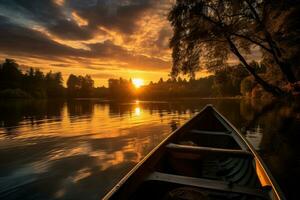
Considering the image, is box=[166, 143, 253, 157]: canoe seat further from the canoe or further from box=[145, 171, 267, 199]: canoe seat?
box=[145, 171, 267, 199]: canoe seat

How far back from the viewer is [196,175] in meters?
4.08

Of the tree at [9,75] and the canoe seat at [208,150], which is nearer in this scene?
the canoe seat at [208,150]

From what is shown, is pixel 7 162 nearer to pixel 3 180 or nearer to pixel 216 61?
pixel 3 180

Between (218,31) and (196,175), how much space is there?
12042 millimetres

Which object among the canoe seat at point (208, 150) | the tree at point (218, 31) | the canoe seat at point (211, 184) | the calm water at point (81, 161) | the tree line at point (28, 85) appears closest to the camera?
the canoe seat at point (211, 184)

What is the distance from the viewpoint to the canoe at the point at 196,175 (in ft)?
8.33

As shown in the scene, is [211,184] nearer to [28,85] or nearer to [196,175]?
[196,175]

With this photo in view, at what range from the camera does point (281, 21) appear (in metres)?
12.0

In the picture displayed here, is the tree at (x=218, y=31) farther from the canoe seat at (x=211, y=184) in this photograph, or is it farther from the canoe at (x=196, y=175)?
the canoe seat at (x=211, y=184)

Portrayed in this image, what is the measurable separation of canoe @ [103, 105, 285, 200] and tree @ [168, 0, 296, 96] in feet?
32.2

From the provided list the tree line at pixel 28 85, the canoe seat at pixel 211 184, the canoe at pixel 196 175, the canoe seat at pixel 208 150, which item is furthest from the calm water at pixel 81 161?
the tree line at pixel 28 85

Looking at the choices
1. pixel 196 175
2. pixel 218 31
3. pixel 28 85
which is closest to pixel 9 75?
pixel 28 85

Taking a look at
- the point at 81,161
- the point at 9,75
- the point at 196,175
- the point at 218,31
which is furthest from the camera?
the point at 9,75

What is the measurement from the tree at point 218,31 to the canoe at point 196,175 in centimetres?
983
